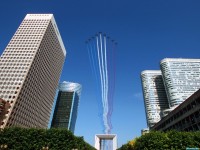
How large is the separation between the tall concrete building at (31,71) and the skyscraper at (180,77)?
339ft

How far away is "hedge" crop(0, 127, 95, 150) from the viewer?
36.7 metres

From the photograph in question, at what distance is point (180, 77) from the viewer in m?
178

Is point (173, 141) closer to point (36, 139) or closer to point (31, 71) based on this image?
point (36, 139)

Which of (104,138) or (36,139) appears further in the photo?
(104,138)

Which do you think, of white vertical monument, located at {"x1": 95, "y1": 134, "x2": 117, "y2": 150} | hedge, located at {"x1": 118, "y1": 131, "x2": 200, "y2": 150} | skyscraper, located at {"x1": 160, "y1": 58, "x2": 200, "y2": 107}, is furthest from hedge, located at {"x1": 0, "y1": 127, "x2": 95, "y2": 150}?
skyscraper, located at {"x1": 160, "y1": 58, "x2": 200, "y2": 107}

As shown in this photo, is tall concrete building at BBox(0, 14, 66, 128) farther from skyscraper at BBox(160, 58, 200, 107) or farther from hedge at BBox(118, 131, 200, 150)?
skyscraper at BBox(160, 58, 200, 107)

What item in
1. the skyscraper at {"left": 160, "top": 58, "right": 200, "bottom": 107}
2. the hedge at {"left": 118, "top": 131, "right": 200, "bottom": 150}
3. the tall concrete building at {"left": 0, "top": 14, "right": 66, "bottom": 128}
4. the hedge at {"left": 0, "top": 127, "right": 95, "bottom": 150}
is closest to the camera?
the hedge at {"left": 118, "top": 131, "right": 200, "bottom": 150}

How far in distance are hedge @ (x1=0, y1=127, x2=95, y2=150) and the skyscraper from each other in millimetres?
145060

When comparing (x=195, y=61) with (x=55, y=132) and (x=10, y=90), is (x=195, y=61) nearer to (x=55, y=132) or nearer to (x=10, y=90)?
(x=10, y=90)

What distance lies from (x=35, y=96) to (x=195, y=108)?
11106 centimetres

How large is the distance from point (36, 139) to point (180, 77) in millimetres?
164593

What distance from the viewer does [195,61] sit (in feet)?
627

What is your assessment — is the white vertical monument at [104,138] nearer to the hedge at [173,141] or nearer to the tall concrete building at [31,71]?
the hedge at [173,141]

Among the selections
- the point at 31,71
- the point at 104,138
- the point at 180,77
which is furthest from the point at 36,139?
the point at 180,77
